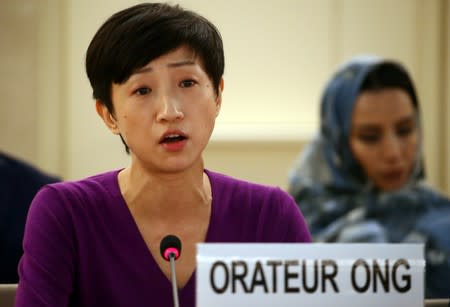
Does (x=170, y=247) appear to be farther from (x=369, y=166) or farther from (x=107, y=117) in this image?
(x=369, y=166)

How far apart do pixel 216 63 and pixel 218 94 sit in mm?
50

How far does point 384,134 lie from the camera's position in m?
2.38

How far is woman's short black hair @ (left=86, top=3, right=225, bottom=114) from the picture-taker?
1032 millimetres

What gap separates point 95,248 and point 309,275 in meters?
0.33

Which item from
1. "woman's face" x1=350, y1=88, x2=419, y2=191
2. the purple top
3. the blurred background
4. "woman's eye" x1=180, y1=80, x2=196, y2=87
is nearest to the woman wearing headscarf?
"woman's face" x1=350, y1=88, x2=419, y2=191

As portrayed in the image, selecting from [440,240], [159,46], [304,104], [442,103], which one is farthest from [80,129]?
[159,46]

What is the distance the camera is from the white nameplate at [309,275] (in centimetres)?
87

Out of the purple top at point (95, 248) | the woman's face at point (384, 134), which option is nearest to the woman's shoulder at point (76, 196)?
the purple top at point (95, 248)

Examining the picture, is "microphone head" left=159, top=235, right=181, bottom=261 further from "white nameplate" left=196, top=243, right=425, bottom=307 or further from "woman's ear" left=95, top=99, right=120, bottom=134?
"woman's ear" left=95, top=99, right=120, bottom=134

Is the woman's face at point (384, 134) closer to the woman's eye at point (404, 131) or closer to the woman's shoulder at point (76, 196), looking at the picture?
the woman's eye at point (404, 131)

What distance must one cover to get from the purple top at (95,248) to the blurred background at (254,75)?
4.07 ft

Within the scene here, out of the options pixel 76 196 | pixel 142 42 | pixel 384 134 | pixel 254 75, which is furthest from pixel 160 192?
pixel 254 75

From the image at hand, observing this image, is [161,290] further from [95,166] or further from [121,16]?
[95,166]

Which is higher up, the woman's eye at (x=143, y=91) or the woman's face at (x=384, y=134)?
the woman's eye at (x=143, y=91)
